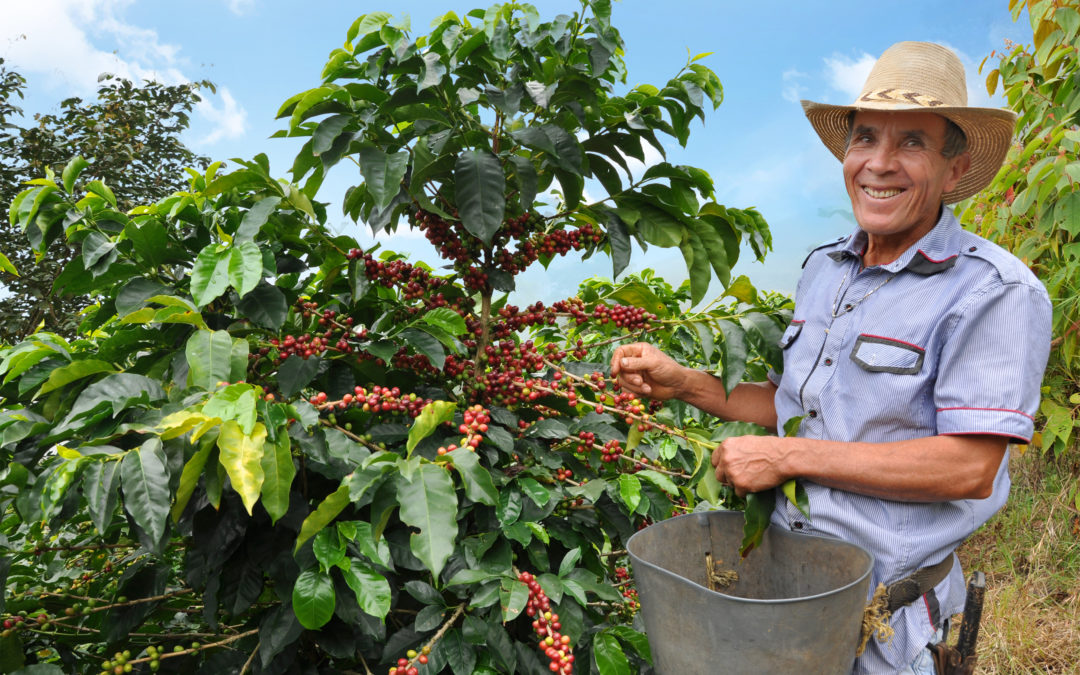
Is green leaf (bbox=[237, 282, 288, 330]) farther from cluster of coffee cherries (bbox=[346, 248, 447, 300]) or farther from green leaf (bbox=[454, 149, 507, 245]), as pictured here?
green leaf (bbox=[454, 149, 507, 245])

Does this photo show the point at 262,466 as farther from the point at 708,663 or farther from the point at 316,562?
the point at 708,663

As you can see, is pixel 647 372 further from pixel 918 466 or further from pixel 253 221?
pixel 253 221

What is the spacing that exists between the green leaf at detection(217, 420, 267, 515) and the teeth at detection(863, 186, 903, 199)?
117cm

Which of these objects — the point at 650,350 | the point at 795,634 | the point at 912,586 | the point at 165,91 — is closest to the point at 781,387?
the point at 650,350

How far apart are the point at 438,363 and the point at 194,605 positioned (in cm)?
102

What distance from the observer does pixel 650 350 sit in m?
1.67

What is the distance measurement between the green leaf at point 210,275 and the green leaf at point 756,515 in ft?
3.24

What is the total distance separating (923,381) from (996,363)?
0.36ft

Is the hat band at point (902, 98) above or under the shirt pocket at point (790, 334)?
above

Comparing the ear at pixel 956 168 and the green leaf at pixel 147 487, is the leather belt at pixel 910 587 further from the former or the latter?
the green leaf at pixel 147 487

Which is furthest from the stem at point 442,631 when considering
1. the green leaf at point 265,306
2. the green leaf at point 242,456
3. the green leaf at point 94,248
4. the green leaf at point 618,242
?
the green leaf at point 94,248

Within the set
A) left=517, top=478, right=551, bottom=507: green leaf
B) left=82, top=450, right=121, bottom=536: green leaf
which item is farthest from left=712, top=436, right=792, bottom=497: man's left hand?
left=82, top=450, right=121, bottom=536: green leaf

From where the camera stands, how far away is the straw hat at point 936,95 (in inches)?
53.7

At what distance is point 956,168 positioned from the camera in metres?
1.48
